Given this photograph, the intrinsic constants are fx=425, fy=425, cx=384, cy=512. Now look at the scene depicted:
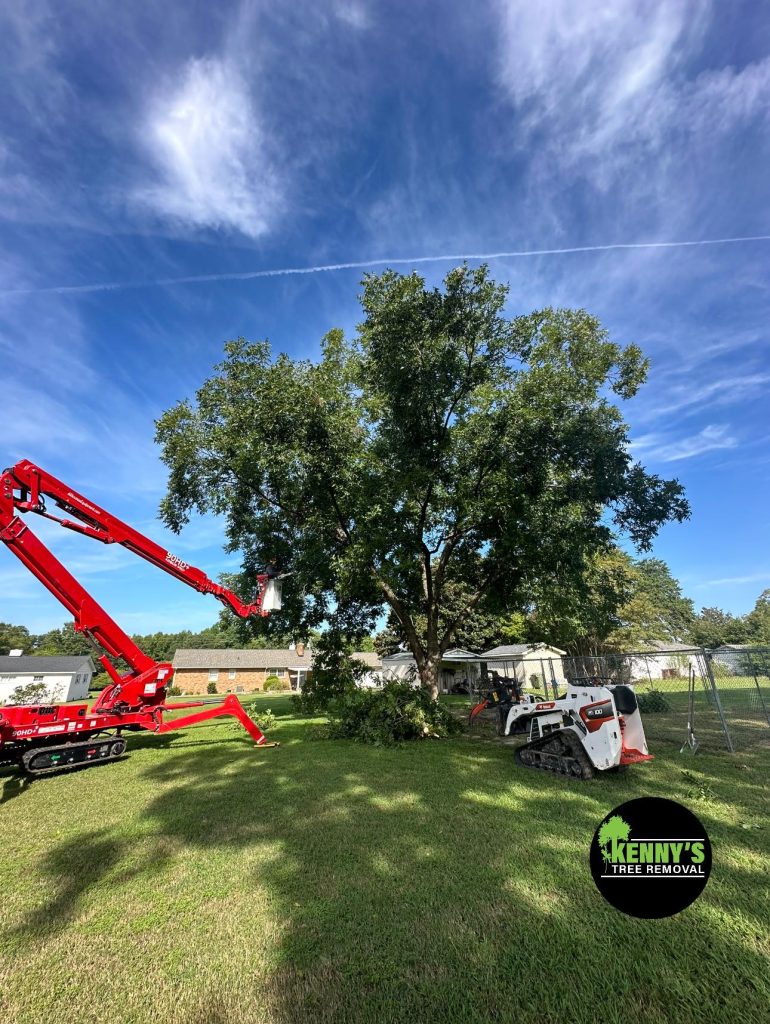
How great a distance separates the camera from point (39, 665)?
131 feet

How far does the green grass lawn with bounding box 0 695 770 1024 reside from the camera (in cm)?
259

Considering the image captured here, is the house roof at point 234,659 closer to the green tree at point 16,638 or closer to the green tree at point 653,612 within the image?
the green tree at point 653,612

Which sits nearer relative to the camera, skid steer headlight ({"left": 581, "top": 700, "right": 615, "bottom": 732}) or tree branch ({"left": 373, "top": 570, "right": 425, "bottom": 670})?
skid steer headlight ({"left": 581, "top": 700, "right": 615, "bottom": 732})

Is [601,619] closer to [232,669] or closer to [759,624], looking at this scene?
[232,669]

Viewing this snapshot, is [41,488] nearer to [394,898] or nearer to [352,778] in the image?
[352,778]

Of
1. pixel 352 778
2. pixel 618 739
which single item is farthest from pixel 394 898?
pixel 618 739

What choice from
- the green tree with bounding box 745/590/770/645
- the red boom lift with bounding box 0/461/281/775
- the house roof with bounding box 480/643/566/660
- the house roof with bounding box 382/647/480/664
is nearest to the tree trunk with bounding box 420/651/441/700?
the red boom lift with bounding box 0/461/281/775

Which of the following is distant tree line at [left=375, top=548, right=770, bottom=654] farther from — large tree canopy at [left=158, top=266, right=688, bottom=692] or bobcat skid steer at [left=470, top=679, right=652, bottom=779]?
bobcat skid steer at [left=470, top=679, right=652, bottom=779]

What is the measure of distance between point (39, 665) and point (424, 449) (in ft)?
150

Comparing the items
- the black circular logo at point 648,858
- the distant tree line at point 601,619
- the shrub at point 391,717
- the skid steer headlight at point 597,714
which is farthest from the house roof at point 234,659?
the black circular logo at point 648,858

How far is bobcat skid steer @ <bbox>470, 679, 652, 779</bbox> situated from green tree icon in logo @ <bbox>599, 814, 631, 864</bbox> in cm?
521

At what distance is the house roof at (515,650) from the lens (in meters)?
30.5

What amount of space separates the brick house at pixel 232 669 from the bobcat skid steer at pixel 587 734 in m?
37.7

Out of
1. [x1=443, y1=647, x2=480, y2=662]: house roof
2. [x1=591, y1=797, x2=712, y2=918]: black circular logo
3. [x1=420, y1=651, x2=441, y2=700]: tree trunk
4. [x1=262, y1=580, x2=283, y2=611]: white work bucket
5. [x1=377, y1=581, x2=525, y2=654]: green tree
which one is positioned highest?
[x1=377, y1=581, x2=525, y2=654]: green tree
